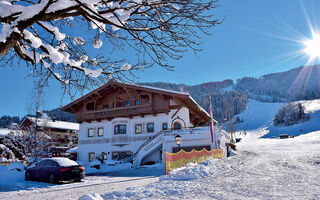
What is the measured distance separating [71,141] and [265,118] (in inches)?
4470

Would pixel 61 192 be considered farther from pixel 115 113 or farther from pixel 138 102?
pixel 138 102

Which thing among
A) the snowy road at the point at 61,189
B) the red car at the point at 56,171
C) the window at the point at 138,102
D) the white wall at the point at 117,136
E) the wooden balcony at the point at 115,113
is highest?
the window at the point at 138,102

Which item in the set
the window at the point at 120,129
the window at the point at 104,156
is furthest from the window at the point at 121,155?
the window at the point at 120,129

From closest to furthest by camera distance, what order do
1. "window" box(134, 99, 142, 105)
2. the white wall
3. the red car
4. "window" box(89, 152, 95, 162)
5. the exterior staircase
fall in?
the red car → the exterior staircase → the white wall → "window" box(134, 99, 142, 105) → "window" box(89, 152, 95, 162)

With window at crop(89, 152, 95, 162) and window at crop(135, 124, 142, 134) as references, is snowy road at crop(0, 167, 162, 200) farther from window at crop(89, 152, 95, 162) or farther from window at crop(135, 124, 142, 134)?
window at crop(89, 152, 95, 162)

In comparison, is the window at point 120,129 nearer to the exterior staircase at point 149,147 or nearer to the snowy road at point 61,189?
the exterior staircase at point 149,147

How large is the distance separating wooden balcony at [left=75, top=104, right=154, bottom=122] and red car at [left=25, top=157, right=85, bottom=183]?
44.8ft

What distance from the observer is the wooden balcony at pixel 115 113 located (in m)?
26.6

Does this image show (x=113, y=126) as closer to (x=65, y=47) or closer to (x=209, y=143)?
(x=209, y=143)

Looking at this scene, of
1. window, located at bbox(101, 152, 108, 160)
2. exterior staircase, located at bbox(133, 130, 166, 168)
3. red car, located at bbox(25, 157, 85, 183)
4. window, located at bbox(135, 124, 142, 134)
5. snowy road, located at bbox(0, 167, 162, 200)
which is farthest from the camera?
window, located at bbox(101, 152, 108, 160)

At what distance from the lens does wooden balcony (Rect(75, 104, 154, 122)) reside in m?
26.6

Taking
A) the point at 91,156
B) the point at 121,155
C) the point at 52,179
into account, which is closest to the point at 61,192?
the point at 52,179

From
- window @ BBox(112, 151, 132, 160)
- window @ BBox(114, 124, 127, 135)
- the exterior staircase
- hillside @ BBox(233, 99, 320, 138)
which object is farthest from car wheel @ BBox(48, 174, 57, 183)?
hillside @ BBox(233, 99, 320, 138)

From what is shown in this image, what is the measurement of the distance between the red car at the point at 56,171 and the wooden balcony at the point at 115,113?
44.8 feet
